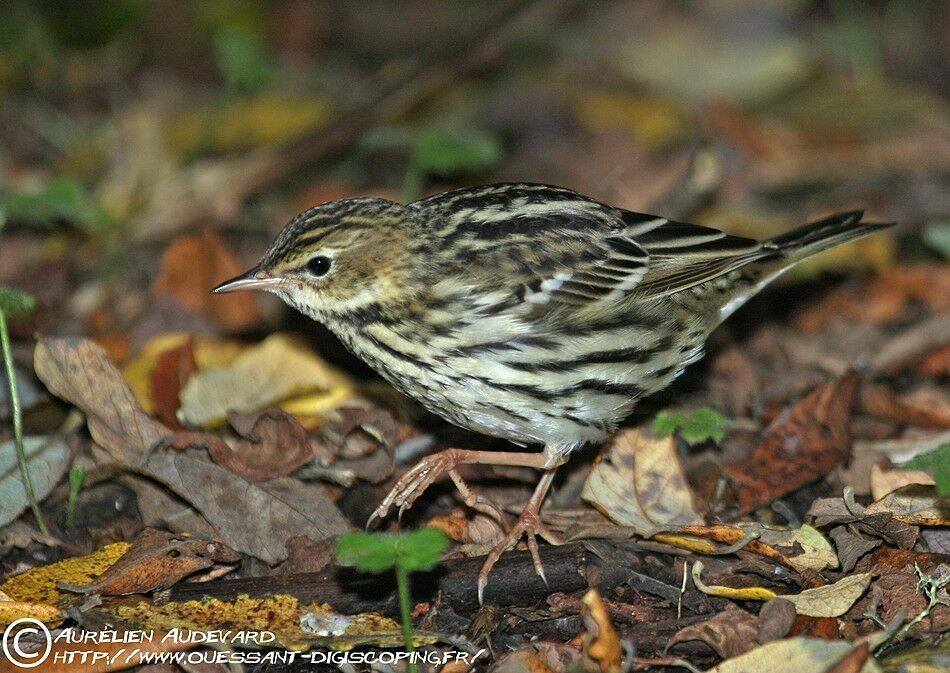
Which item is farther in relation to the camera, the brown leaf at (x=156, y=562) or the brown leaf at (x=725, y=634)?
the brown leaf at (x=156, y=562)

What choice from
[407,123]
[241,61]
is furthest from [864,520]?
[407,123]

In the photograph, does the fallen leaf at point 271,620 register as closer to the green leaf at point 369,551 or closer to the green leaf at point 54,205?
the green leaf at point 369,551

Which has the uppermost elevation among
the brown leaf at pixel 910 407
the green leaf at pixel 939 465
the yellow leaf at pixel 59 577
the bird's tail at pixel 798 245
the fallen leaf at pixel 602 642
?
the bird's tail at pixel 798 245

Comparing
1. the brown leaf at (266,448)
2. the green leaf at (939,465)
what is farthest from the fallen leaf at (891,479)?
the brown leaf at (266,448)

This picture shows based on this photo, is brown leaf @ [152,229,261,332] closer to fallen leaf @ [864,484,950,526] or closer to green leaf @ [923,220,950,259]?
fallen leaf @ [864,484,950,526]

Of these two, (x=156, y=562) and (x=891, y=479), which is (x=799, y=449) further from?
(x=156, y=562)

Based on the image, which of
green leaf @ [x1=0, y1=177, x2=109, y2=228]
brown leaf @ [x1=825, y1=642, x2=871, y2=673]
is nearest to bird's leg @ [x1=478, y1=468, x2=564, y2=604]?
brown leaf @ [x1=825, y1=642, x2=871, y2=673]
